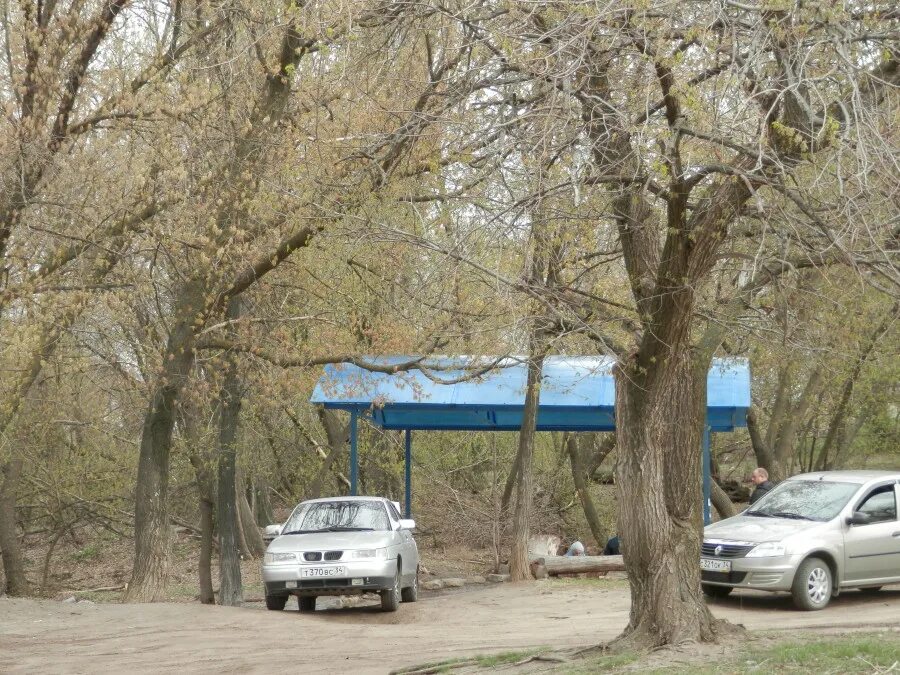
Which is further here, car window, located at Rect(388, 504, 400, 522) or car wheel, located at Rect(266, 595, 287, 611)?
car window, located at Rect(388, 504, 400, 522)

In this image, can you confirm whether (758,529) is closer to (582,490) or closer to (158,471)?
(158,471)

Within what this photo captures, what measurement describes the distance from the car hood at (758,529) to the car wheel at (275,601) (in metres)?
5.98

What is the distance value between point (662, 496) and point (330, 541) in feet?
23.0

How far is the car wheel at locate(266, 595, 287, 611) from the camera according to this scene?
1564 centimetres

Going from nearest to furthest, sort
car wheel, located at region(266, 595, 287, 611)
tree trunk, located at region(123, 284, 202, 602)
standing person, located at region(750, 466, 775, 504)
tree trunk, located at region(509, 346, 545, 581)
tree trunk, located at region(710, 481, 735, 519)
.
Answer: car wheel, located at region(266, 595, 287, 611)
tree trunk, located at region(123, 284, 202, 602)
standing person, located at region(750, 466, 775, 504)
tree trunk, located at region(509, 346, 545, 581)
tree trunk, located at region(710, 481, 735, 519)

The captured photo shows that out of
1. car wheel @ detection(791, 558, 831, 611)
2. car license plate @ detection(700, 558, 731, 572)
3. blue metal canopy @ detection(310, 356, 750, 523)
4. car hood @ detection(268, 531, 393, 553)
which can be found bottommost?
car wheel @ detection(791, 558, 831, 611)

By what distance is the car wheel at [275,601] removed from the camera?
15.6 metres

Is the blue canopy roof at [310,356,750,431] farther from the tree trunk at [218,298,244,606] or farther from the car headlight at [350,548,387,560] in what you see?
the car headlight at [350,548,387,560]

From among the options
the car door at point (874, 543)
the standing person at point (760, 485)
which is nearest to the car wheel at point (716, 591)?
the car door at point (874, 543)

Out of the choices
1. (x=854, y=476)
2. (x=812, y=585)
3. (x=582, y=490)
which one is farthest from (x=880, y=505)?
(x=582, y=490)

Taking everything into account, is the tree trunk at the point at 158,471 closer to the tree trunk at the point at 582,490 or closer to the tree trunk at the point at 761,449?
the tree trunk at the point at 582,490

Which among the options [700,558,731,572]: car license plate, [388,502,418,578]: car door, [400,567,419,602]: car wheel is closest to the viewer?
[700,558,731,572]: car license plate

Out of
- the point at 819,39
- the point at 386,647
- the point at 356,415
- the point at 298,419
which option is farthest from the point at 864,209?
the point at 298,419

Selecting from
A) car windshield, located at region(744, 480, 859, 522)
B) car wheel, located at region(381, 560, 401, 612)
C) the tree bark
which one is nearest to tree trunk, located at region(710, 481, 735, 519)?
the tree bark
